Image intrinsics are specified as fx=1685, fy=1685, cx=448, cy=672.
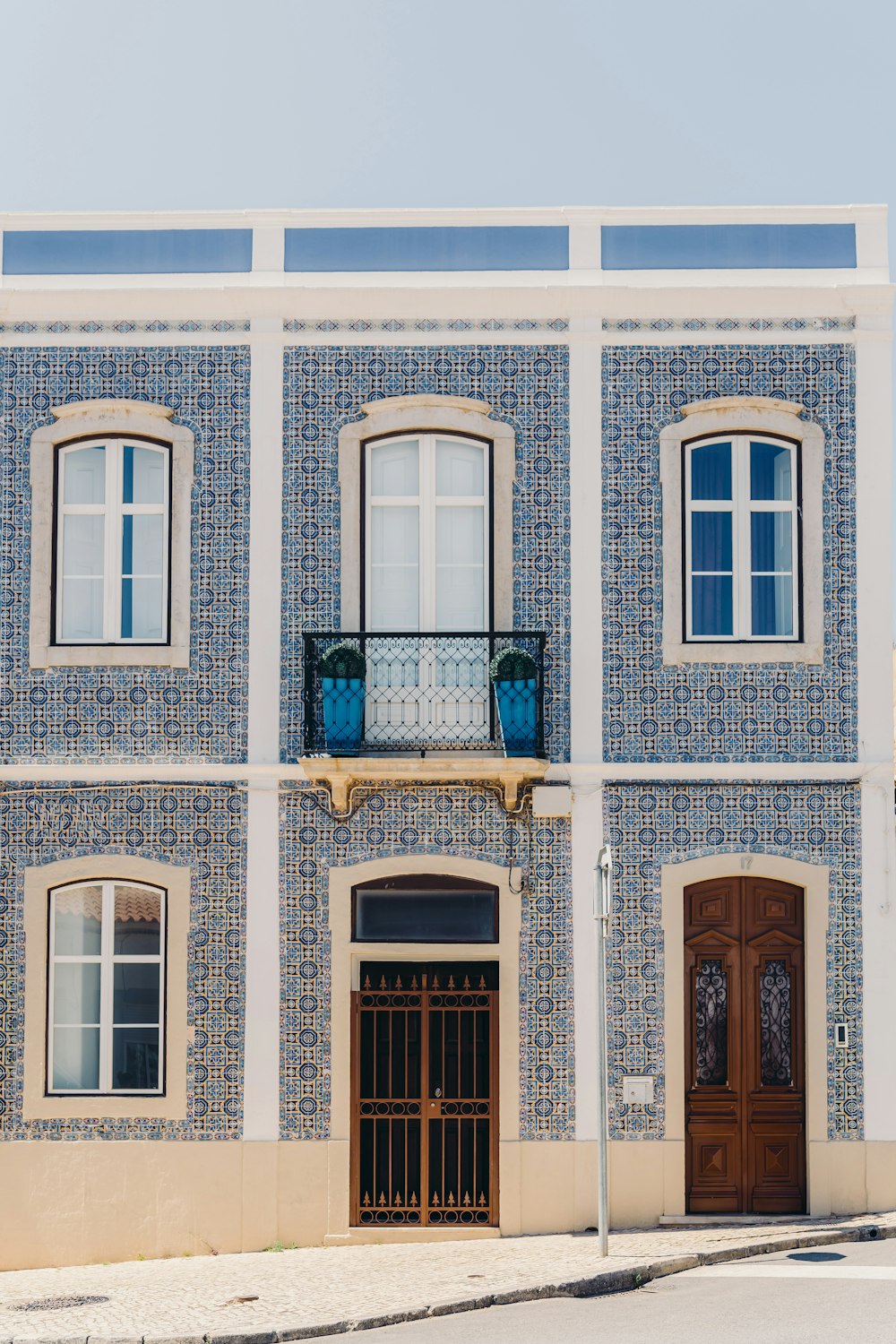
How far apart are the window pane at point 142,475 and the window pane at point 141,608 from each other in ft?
2.35

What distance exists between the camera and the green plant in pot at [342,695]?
44.8 feet

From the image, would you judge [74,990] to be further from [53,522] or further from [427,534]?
[427,534]

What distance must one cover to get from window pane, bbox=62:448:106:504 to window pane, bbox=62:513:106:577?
16 cm

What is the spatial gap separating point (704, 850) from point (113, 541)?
18.4 feet

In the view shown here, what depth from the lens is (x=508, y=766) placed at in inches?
532

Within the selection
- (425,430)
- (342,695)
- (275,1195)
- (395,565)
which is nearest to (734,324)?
(425,430)

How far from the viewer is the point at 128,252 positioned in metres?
14.6

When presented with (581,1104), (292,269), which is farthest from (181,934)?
(292,269)

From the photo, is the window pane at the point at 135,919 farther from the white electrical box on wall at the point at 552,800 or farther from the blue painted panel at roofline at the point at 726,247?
the blue painted panel at roofline at the point at 726,247

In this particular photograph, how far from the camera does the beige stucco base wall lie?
1358cm

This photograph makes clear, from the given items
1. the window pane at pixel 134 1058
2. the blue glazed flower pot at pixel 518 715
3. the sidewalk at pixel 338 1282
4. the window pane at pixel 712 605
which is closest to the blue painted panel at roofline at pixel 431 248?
the window pane at pixel 712 605

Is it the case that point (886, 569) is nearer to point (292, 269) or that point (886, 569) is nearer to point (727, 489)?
point (727, 489)

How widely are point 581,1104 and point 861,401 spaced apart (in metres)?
6.29

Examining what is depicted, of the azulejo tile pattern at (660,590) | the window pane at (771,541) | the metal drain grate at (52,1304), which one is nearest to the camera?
the metal drain grate at (52,1304)
